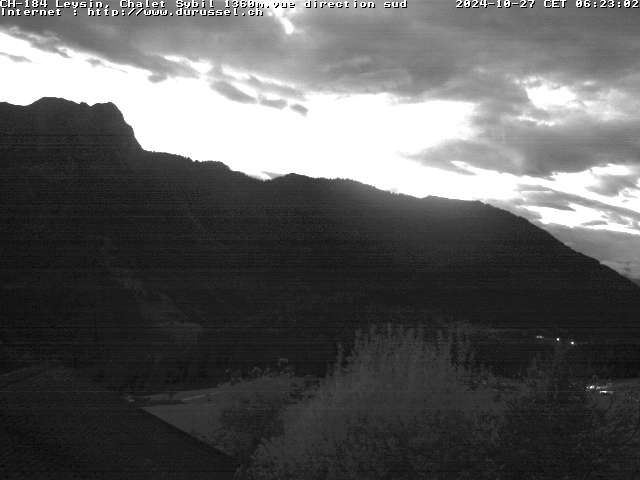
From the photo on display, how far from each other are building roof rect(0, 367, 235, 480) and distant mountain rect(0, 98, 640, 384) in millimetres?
3386

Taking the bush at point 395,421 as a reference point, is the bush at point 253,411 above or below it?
below

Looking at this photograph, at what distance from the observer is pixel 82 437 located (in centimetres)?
372

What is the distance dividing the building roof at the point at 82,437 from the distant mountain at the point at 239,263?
11.1ft

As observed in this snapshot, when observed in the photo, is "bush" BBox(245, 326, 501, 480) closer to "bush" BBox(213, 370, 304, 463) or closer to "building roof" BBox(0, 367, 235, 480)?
"building roof" BBox(0, 367, 235, 480)

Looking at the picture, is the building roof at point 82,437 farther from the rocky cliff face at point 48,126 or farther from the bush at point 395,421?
the rocky cliff face at point 48,126

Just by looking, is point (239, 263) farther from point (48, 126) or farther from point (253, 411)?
point (253, 411)

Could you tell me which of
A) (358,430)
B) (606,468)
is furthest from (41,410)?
(606,468)

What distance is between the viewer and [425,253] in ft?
39.6

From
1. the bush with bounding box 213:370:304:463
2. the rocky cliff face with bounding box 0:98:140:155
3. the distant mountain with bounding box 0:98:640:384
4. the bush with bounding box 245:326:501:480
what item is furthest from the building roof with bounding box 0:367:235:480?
the rocky cliff face with bounding box 0:98:140:155

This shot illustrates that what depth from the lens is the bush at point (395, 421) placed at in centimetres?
346

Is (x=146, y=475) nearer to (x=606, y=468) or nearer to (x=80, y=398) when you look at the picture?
(x=80, y=398)

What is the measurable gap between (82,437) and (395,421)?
176cm

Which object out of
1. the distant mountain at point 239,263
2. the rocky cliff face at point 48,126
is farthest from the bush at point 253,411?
the rocky cliff face at point 48,126

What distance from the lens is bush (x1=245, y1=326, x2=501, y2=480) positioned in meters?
3.46
